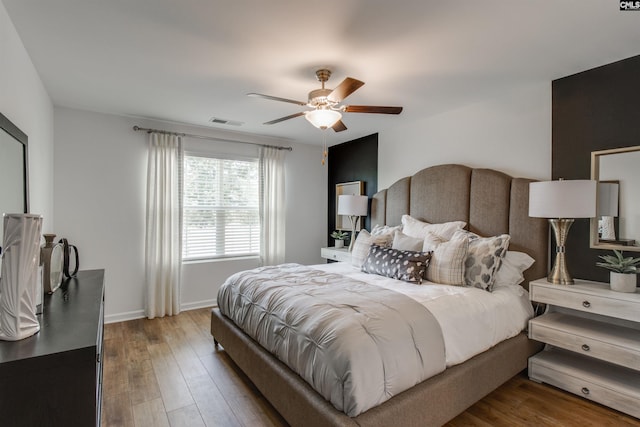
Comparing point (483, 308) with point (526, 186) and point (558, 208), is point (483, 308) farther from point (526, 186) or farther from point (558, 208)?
point (526, 186)

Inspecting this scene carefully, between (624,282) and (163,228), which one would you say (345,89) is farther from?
(163,228)

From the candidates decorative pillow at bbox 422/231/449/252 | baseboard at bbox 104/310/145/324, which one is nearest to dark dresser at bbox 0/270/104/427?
decorative pillow at bbox 422/231/449/252

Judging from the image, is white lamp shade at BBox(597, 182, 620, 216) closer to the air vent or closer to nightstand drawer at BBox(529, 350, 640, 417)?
nightstand drawer at BBox(529, 350, 640, 417)

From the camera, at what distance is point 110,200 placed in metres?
3.87

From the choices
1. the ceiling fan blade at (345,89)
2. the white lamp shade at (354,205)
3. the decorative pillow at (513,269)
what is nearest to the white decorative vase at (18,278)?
the ceiling fan blade at (345,89)

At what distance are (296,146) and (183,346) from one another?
3.40 meters

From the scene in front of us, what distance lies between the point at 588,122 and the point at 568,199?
79cm

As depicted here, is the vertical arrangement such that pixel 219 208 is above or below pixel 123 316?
above

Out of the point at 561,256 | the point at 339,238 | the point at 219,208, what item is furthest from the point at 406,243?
the point at 219,208

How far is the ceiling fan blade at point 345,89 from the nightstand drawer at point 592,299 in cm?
213

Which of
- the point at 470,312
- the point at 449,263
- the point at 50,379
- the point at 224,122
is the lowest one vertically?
the point at 470,312

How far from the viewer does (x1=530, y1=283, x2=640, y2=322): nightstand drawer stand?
2086mm

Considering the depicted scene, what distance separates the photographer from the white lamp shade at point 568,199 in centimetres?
232

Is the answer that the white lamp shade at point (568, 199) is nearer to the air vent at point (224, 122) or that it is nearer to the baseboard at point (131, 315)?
the air vent at point (224, 122)
